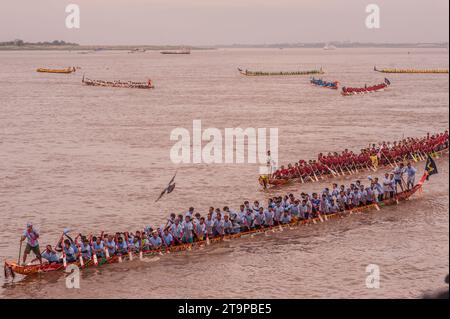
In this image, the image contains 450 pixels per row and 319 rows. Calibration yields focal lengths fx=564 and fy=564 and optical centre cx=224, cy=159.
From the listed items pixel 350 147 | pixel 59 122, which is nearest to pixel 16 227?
pixel 350 147

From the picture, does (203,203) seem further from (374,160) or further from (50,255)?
(374,160)

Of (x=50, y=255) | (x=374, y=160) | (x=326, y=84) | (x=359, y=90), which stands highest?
(x=326, y=84)

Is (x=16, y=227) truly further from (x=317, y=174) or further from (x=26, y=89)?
(x=26, y=89)

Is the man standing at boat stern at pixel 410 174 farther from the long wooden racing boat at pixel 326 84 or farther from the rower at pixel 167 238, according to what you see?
the long wooden racing boat at pixel 326 84

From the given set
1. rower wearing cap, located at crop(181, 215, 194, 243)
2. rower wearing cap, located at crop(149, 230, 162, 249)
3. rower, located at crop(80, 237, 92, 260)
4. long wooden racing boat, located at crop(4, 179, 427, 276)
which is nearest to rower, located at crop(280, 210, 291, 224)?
long wooden racing boat, located at crop(4, 179, 427, 276)

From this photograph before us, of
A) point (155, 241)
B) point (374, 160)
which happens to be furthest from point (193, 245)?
point (374, 160)

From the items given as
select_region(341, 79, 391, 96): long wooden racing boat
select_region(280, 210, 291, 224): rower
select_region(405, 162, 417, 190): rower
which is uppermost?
select_region(341, 79, 391, 96): long wooden racing boat

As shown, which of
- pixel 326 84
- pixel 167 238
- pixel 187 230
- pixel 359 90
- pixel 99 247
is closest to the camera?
pixel 99 247

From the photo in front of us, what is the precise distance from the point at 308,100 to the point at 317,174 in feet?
164

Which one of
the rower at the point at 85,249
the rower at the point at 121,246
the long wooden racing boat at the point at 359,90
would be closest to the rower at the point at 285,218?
the rower at the point at 121,246

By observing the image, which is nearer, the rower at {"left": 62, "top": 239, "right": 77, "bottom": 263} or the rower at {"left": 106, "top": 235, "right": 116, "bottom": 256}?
the rower at {"left": 62, "top": 239, "right": 77, "bottom": 263}

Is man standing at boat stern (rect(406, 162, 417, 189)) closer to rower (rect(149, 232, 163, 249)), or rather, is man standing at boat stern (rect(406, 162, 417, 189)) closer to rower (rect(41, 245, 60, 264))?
rower (rect(149, 232, 163, 249))

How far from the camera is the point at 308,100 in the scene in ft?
270

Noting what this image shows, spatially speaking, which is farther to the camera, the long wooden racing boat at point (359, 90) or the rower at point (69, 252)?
the long wooden racing boat at point (359, 90)
